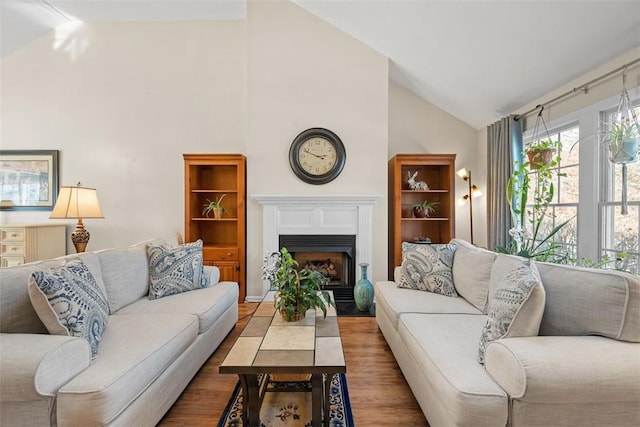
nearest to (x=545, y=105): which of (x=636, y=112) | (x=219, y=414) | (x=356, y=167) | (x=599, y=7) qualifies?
(x=636, y=112)

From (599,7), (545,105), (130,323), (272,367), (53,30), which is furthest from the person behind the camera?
(53,30)

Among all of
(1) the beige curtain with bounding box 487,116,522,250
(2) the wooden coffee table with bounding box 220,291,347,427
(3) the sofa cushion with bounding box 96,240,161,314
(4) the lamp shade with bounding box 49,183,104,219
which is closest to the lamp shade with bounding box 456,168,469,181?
(1) the beige curtain with bounding box 487,116,522,250

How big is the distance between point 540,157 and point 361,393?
255cm

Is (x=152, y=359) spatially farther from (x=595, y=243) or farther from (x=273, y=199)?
(x=595, y=243)

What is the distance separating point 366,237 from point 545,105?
2.35 metres

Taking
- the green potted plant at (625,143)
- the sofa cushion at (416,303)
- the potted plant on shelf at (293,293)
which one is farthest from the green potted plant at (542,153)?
the potted plant on shelf at (293,293)

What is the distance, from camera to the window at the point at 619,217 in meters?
2.54

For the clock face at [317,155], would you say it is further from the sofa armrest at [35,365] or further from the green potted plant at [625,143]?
the sofa armrest at [35,365]

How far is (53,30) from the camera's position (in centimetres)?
472

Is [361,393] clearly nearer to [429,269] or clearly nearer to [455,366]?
[455,366]

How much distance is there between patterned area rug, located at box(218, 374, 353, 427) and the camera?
1837 millimetres

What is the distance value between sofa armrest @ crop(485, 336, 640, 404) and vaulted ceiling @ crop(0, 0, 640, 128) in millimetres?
2287

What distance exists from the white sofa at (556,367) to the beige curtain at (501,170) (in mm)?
2196

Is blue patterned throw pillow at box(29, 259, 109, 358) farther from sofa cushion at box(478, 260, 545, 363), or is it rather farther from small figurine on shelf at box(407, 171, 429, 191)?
small figurine on shelf at box(407, 171, 429, 191)
